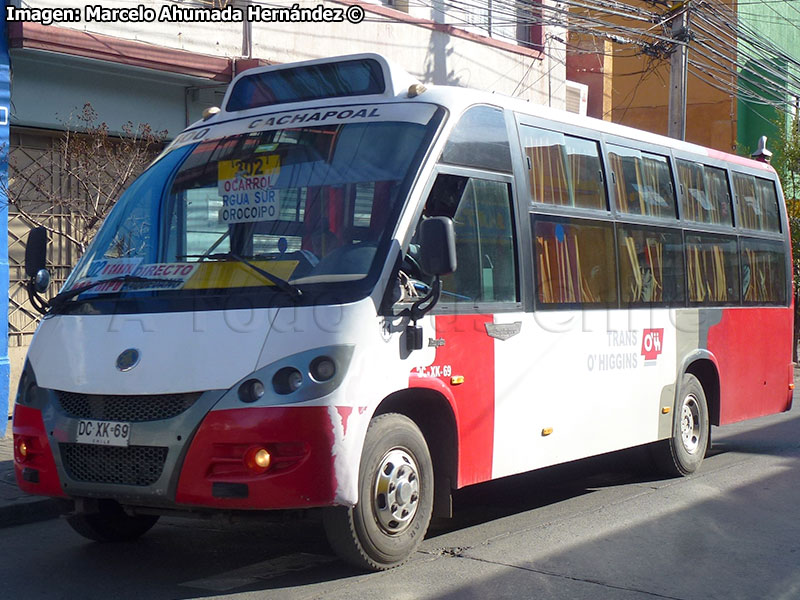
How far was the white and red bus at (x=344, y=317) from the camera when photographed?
565 centimetres

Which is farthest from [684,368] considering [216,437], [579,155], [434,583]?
[216,437]

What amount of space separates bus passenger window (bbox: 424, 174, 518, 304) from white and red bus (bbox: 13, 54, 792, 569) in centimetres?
2

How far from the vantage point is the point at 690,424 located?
31.5 ft

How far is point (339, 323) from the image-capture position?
5.75m

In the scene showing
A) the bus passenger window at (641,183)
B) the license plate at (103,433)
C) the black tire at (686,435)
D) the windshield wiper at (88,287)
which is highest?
the bus passenger window at (641,183)

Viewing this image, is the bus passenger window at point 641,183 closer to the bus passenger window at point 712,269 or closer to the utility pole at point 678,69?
the bus passenger window at point 712,269

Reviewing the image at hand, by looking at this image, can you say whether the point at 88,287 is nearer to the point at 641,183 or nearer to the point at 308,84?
the point at 308,84

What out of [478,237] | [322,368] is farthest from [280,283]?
[478,237]

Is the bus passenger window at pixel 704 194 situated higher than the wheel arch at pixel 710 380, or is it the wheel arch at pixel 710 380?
the bus passenger window at pixel 704 194

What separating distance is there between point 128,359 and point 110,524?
1541 millimetres

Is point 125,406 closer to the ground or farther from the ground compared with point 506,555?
farther from the ground

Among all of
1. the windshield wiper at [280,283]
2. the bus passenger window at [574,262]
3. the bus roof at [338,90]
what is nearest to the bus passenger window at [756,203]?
the bus passenger window at [574,262]

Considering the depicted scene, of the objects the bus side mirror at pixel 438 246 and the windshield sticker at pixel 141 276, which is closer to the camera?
the bus side mirror at pixel 438 246

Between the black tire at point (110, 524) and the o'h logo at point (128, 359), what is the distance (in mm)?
1174
